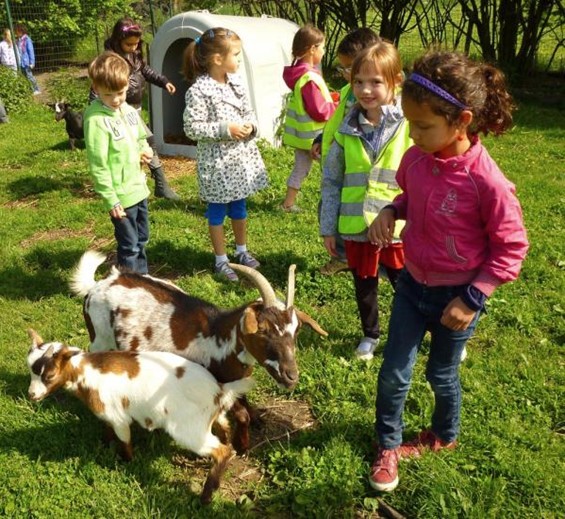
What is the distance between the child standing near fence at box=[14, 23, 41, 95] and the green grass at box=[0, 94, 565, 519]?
31.1 ft

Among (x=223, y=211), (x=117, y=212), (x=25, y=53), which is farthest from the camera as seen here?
(x=25, y=53)

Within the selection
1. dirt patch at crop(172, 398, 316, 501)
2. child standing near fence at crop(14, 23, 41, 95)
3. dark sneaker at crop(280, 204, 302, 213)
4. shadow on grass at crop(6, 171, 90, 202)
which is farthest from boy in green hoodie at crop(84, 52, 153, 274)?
child standing near fence at crop(14, 23, 41, 95)

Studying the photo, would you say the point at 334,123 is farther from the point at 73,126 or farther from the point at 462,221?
the point at 73,126

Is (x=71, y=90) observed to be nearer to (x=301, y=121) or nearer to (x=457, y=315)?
(x=301, y=121)

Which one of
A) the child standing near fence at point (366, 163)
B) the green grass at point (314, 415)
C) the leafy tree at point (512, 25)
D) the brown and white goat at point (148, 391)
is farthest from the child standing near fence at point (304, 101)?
the leafy tree at point (512, 25)

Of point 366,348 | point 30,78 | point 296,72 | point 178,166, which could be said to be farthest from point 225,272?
point 30,78

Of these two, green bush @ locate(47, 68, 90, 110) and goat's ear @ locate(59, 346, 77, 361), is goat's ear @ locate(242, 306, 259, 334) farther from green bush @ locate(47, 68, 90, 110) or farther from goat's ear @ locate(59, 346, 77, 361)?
green bush @ locate(47, 68, 90, 110)

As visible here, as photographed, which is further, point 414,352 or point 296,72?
point 296,72

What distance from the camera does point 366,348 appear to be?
390 cm

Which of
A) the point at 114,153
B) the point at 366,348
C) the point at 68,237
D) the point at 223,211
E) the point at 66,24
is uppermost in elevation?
the point at 114,153

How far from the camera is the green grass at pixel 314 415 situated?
286 cm

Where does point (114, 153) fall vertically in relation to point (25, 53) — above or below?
above

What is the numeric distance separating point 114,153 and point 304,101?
2.39 metres

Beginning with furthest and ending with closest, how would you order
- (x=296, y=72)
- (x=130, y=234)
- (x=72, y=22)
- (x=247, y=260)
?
1. (x=72, y=22)
2. (x=296, y=72)
3. (x=247, y=260)
4. (x=130, y=234)
